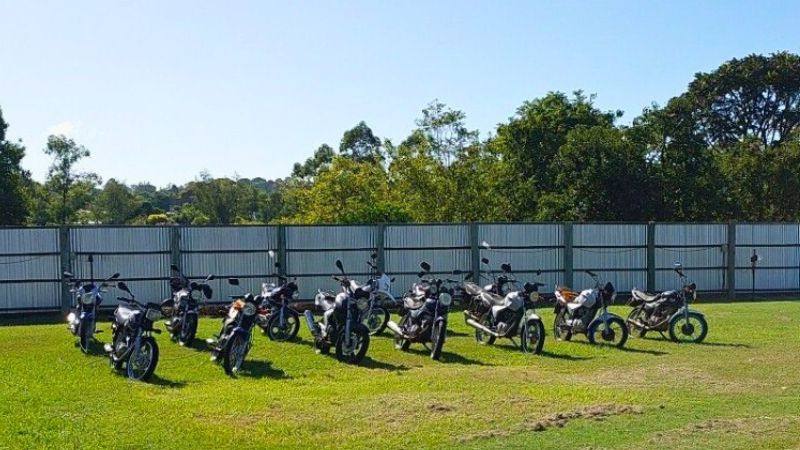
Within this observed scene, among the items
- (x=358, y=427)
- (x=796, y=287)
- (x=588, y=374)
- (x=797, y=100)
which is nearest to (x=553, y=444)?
(x=358, y=427)

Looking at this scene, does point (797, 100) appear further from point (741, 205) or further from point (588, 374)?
point (588, 374)

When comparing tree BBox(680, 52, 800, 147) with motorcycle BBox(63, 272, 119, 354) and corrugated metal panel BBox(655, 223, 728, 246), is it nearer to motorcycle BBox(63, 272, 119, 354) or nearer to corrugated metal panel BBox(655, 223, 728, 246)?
corrugated metal panel BBox(655, 223, 728, 246)

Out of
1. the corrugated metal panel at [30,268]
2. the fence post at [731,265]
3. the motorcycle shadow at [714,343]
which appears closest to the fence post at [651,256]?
the fence post at [731,265]

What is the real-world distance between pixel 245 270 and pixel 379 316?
589 cm

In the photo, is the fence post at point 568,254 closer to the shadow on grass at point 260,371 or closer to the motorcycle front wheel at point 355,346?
the motorcycle front wheel at point 355,346

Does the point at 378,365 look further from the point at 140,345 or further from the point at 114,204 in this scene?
the point at 114,204

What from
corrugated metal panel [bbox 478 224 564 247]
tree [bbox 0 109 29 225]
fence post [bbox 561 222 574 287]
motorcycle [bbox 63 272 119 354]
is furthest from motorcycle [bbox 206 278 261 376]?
tree [bbox 0 109 29 225]

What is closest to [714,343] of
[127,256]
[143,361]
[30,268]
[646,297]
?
[646,297]

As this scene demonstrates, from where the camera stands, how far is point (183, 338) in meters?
13.2

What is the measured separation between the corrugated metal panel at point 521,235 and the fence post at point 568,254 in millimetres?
102

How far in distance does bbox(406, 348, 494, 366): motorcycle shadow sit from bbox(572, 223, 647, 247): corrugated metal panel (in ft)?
31.5

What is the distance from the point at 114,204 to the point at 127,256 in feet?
147

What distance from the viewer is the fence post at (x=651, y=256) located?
22.1 meters

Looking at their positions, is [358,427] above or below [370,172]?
below
